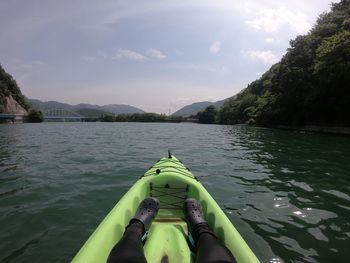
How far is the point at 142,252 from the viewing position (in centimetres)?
326

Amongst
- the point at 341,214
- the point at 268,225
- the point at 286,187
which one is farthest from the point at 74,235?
the point at 286,187

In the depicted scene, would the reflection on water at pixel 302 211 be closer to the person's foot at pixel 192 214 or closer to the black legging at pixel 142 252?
the person's foot at pixel 192 214

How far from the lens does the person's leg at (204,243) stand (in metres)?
3.03

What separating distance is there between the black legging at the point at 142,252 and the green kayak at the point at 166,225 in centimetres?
31

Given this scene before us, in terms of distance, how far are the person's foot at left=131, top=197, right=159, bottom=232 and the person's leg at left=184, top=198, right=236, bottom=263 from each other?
0.56m

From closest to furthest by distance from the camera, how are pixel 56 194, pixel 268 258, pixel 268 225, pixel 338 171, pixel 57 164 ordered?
pixel 268 258, pixel 268 225, pixel 56 194, pixel 338 171, pixel 57 164

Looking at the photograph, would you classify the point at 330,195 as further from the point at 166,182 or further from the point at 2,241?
the point at 2,241

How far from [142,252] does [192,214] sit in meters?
1.52

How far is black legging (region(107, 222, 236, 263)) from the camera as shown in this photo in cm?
298

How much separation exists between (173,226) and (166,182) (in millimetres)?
1542


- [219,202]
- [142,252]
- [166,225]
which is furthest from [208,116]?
[142,252]

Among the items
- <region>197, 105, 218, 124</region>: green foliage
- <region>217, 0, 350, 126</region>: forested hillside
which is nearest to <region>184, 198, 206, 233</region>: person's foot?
<region>217, 0, 350, 126</region>: forested hillside

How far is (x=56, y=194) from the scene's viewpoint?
8273 millimetres

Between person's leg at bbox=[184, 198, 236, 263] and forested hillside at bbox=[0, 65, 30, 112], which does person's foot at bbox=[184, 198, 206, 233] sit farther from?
forested hillside at bbox=[0, 65, 30, 112]
